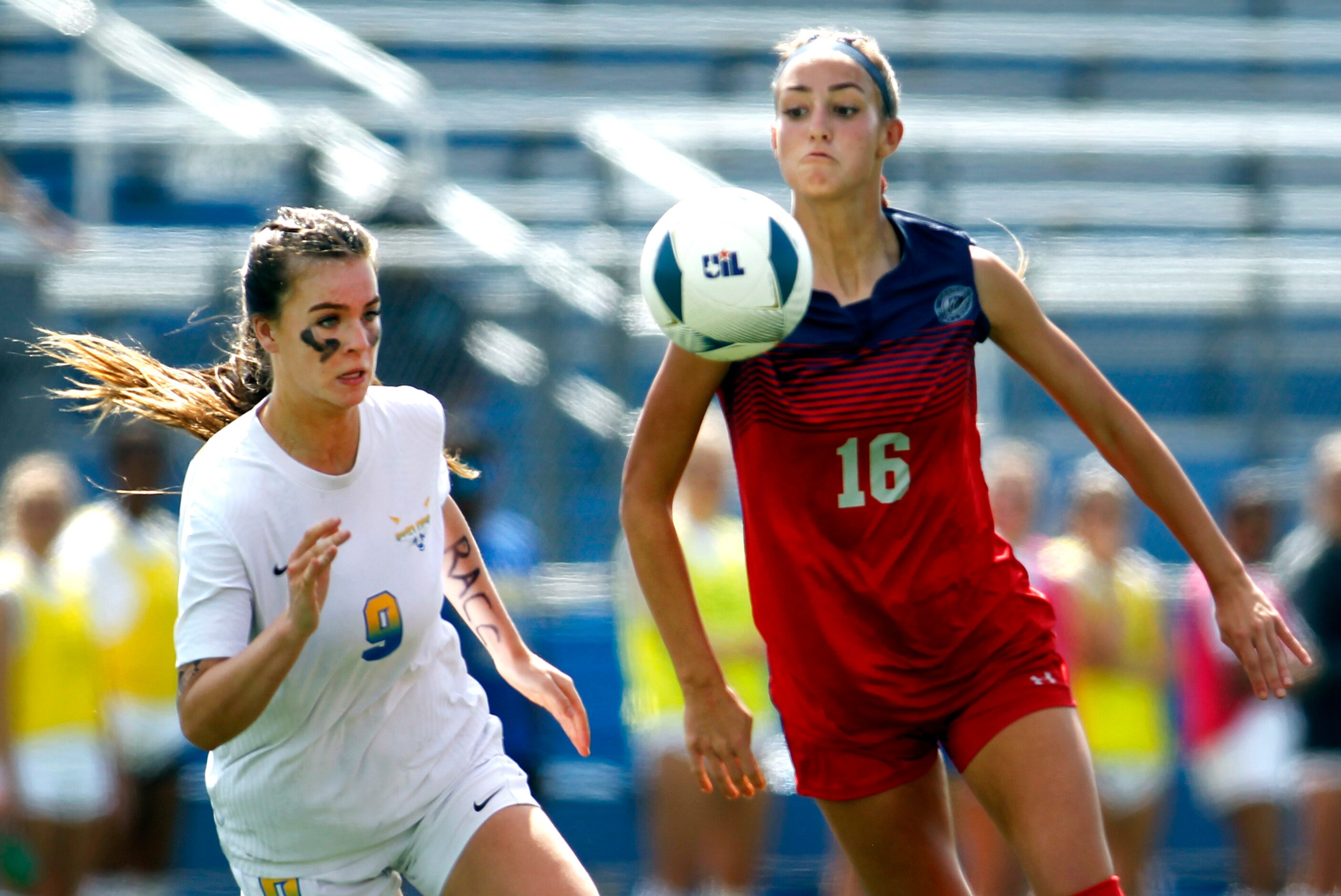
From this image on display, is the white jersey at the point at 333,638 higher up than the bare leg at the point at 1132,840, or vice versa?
the white jersey at the point at 333,638

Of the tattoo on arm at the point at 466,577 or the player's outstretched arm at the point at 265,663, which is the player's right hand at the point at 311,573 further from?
the tattoo on arm at the point at 466,577

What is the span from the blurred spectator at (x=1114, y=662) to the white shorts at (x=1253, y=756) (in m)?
0.28

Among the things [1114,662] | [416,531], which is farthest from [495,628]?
[1114,662]

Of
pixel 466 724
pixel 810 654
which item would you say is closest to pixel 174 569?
pixel 466 724

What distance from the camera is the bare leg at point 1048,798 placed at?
3607 millimetres

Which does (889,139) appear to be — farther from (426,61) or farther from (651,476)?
(426,61)

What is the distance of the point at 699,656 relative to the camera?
387 centimetres

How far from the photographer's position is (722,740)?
3826 millimetres

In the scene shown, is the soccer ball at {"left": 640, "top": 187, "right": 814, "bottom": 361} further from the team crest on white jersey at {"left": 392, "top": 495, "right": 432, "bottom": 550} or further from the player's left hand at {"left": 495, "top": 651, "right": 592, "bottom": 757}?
the player's left hand at {"left": 495, "top": 651, "right": 592, "bottom": 757}

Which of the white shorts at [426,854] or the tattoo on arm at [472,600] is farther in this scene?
the tattoo on arm at [472,600]

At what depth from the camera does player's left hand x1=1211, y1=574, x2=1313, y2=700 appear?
3.78 meters

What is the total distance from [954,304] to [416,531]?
147cm

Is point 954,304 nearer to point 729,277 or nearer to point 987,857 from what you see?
point 729,277

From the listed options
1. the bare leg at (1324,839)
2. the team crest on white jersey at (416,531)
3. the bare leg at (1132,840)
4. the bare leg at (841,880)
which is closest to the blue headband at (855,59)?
the team crest on white jersey at (416,531)
